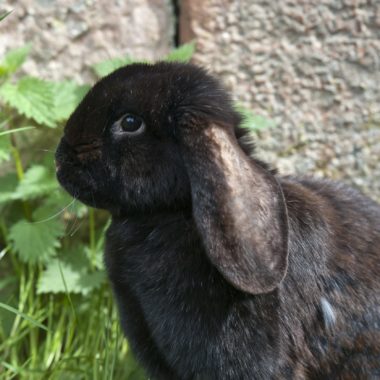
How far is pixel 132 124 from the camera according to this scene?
2.80m

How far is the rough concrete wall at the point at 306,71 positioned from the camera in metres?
4.05

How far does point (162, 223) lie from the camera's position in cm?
282

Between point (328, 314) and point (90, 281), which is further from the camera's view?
point (90, 281)

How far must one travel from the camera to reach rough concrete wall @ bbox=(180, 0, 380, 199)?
159 inches

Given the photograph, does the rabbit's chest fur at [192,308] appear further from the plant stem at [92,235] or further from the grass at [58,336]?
the plant stem at [92,235]

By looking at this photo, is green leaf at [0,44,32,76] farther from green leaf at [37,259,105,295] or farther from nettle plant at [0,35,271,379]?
green leaf at [37,259,105,295]

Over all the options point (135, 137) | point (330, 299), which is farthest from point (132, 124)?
point (330, 299)

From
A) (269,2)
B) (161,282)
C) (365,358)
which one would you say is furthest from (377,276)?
(269,2)

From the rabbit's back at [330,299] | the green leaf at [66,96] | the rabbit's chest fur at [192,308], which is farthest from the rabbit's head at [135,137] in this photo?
the green leaf at [66,96]

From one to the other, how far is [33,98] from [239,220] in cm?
149

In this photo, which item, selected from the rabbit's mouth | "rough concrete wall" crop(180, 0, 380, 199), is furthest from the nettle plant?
the rabbit's mouth

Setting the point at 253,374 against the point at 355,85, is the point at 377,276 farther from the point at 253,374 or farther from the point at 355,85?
the point at 355,85

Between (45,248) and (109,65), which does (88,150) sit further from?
(109,65)

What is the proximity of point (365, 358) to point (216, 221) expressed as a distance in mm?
715
